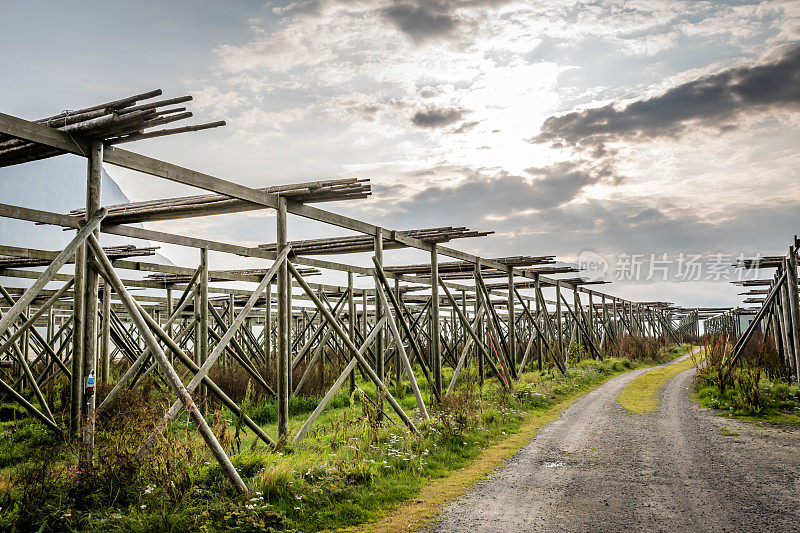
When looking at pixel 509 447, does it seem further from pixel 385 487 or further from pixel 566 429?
pixel 385 487

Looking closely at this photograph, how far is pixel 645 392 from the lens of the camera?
15016mm

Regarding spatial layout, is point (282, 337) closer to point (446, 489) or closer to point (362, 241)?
point (446, 489)

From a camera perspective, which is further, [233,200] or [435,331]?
[435,331]

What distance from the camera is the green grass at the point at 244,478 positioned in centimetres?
491

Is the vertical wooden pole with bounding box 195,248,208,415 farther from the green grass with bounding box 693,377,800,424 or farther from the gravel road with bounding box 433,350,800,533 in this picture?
the green grass with bounding box 693,377,800,424

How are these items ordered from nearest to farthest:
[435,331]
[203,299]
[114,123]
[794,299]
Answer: [114,123] < [203,299] < [435,331] < [794,299]

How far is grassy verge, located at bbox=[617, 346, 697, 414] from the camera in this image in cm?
1274

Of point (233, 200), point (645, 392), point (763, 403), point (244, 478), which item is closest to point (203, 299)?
point (233, 200)

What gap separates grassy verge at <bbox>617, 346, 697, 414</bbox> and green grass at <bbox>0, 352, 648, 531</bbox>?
5024 millimetres

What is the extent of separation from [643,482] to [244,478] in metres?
4.90

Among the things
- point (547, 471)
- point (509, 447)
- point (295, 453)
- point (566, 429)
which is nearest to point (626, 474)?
point (547, 471)

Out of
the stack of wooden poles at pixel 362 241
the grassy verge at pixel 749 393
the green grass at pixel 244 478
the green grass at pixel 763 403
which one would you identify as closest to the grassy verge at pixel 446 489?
the green grass at pixel 244 478

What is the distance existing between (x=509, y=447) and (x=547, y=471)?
155 cm

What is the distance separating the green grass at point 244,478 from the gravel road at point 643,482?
0.98 metres
